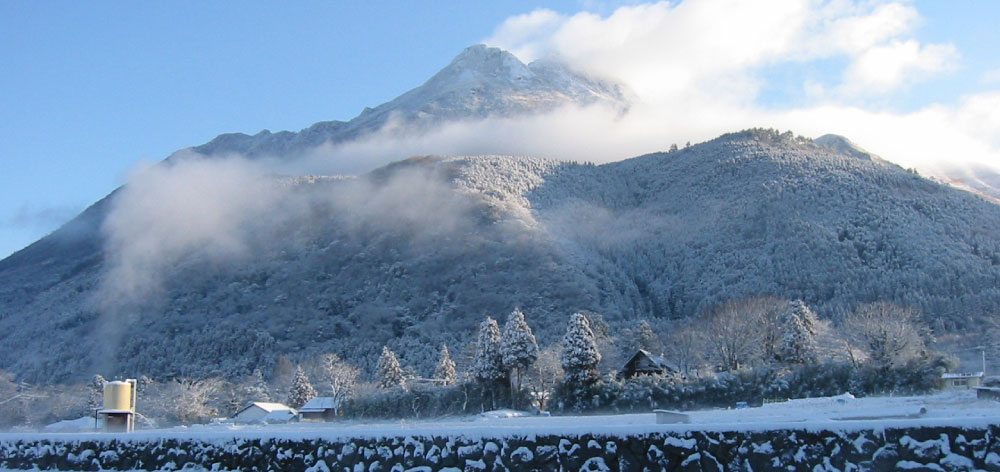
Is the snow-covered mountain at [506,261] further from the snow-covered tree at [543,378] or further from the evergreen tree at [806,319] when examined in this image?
the snow-covered tree at [543,378]

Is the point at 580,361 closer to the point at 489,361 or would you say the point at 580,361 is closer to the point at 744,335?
the point at 489,361

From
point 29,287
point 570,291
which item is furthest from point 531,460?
point 29,287

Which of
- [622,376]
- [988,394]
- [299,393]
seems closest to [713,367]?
[622,376]

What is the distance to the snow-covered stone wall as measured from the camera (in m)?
8.22

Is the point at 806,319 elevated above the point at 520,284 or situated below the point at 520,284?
below

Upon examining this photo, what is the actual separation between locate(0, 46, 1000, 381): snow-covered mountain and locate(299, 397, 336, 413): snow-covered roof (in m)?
22.7

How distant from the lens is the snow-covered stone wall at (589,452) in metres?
8.22

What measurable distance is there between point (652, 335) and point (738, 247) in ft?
123

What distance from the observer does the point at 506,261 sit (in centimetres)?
10612

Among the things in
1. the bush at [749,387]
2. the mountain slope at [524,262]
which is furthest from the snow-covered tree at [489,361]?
the mountain slope at [524,262]

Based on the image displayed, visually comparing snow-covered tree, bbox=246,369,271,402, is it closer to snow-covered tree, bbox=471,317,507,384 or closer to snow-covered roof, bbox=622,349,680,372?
snow-covered tree, bbox=471,317,507,384

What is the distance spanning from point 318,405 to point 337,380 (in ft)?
23.8

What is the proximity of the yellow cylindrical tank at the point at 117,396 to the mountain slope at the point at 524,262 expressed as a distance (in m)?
56.9

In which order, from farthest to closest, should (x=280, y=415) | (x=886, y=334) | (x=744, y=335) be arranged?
(x=280, y=415)
(x=744, y=335)
(x=886, y=334)
